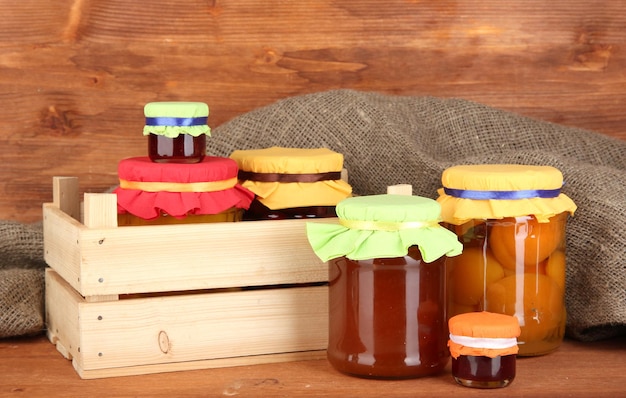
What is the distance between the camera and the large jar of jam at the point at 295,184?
1053mm

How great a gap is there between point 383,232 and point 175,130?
0.24 meters

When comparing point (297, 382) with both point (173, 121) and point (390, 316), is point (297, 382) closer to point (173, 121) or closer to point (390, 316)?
point (390, 316)

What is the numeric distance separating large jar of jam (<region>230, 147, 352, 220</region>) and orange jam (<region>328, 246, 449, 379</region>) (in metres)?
0.11

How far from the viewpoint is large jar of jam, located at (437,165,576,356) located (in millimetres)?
1002

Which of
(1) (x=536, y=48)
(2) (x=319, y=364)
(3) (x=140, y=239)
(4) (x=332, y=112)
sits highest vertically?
(1) (x=536, y=48)

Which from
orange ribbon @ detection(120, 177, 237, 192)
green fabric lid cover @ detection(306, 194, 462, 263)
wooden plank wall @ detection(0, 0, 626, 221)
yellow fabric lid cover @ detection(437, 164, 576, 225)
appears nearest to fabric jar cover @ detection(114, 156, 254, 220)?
orange ribbon @ detection(120, 177, 237, 192)

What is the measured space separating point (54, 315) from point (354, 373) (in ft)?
1.19

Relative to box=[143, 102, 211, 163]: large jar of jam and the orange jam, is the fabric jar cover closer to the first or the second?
box=[143, 102, 211, 163]: large jar of jam

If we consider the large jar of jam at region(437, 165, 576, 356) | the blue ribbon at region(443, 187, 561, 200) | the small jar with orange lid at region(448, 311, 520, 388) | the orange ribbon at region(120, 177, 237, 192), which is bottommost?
the small jar with orange lid at region(448, 311, 520, 388)

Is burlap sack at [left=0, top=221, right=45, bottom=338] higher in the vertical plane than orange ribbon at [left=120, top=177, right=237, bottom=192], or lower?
lower

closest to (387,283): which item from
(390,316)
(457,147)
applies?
(390,316)

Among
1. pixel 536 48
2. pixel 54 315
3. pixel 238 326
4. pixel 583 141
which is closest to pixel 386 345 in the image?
pixel 238 326

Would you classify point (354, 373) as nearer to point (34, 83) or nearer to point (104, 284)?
point (104, 284)

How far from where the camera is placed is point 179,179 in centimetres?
99
